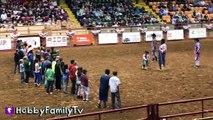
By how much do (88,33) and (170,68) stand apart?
481 inches

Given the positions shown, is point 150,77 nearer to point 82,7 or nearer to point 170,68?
point 170,68

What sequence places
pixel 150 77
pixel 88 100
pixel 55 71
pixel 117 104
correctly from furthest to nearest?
pixel 150 77 < pixel 55 71 < pixel 88 100 < pixel 117 104

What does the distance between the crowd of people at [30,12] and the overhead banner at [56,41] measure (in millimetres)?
4402

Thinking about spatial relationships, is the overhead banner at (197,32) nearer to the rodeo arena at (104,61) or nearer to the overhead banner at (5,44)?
the rodeo arena at (104,61)

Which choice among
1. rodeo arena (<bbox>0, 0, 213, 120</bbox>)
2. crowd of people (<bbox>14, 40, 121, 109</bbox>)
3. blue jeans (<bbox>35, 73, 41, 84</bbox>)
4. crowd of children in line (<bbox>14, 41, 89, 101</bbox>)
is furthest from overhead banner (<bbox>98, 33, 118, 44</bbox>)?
blue jeans (<bbox>35, 73, 41, 84</bbox>)

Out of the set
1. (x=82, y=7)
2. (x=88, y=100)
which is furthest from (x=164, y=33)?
(x=88, y=100)

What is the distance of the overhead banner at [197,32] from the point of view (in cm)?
3597

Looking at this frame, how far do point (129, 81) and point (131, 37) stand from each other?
1434cm

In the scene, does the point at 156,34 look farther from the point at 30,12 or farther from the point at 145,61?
the point at 30,12

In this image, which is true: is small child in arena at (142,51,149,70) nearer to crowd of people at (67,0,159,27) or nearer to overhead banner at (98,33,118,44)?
overhead banner at (98,33,118,44)

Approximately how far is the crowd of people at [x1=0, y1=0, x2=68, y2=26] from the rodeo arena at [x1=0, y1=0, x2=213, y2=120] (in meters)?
0.10

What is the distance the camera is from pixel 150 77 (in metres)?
20.7
